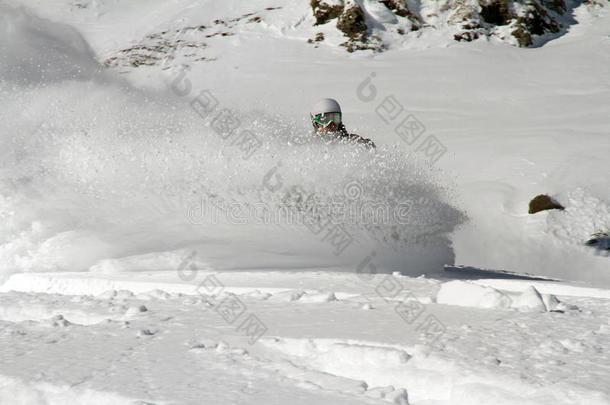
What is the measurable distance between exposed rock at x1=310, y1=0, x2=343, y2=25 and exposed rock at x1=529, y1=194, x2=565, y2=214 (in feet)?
59.9

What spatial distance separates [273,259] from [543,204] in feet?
18.0

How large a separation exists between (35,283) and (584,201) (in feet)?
25.5

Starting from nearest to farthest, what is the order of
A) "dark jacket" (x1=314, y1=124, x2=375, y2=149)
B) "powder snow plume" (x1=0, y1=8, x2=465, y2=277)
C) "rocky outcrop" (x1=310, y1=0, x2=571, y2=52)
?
"powder snow plume" (x1=0, y1=8, x2=465, y2=277) → "dark jacket" (x1=314, y1=124, x2=375, y2=149) → "rocky outcrop" (x1=310, y1=0, x2=571, y2=52)

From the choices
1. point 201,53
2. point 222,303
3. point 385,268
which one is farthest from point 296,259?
point 201,53

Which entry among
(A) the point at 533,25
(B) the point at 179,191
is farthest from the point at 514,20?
(B) the point at 179,191

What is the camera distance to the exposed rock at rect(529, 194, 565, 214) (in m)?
8.11

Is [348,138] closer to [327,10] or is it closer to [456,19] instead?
[327,10]

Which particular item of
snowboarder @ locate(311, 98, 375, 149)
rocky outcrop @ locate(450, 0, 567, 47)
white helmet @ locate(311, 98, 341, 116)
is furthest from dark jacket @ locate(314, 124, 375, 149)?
rocky outcrop @ locate(450, 0, 567, 47)

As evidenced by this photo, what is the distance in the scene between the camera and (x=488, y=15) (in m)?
24.3

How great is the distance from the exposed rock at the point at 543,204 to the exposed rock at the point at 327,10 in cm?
1827

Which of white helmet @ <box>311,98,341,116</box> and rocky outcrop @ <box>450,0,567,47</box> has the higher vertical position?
white helmet @ <box>311,98,341,116</box>

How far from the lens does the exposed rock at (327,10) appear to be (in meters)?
24.3

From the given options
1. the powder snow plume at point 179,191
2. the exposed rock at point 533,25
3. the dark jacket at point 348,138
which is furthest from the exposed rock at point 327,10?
the powder snow plume at point 179,191

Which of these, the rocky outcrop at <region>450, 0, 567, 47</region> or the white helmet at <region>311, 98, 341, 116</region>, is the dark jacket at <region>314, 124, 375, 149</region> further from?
the rocky outcrop at <region>450, 0, 567, 47</region>
